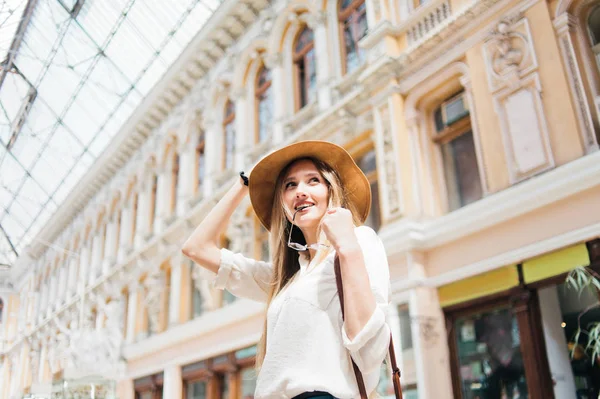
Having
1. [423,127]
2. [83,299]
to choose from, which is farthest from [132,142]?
[423,127]

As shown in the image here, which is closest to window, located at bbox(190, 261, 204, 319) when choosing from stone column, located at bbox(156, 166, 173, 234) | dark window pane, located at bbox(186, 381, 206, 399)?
dark window pane, located at bbox(186, 381, 206, 399)

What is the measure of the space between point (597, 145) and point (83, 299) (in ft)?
56.0

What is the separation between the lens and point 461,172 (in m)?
7.96

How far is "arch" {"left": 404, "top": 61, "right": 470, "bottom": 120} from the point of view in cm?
784

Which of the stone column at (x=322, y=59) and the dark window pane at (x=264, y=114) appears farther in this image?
the dark window pane at (x=264, y=114)

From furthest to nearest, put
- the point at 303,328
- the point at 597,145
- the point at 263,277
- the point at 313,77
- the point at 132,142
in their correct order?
1. the point at 132,142
2. the point at 313,77
3. the point at 597,145
4. the point at 263,277
5. the point at 303,328

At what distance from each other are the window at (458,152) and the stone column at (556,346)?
163 centimetres

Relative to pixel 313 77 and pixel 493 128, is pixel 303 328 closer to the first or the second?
pixel 493 128

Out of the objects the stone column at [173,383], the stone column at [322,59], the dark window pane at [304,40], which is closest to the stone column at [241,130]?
the dark window pane at [304,40]

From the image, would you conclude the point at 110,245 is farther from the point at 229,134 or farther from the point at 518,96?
the point at 518,96

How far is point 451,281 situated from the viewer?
7391 millimetres

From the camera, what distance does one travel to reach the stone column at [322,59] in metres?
10.3

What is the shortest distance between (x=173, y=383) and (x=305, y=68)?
7.26 meters

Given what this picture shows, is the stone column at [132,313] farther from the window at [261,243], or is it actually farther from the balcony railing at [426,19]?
the balcony railing at [426,19]
